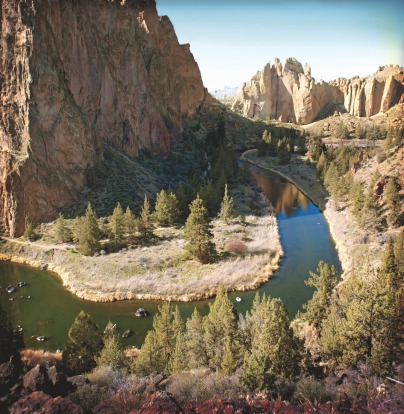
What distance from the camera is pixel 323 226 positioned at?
61.7m

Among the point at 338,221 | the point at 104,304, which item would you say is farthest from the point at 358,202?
Result: the point at 104,304

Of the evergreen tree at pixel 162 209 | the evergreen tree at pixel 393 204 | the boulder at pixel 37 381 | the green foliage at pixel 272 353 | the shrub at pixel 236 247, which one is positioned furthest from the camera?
the evergreen tree at pixel 162 209

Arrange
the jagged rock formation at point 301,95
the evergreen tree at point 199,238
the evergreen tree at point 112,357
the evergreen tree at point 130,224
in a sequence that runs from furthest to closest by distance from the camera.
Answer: the jagged rock formation at point 301,95
the evergreen tree at point 130,224
the evergreen tree at point 199,238
the evergreen tree at point 112,357

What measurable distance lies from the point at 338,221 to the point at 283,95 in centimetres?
13440

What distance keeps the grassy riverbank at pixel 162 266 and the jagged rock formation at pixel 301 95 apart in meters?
134

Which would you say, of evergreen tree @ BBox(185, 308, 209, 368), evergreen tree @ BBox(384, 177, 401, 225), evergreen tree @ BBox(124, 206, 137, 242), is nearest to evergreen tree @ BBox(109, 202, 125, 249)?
evergreen tree @ BBox(124, 206, 137, 242)

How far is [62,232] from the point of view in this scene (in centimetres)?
5169

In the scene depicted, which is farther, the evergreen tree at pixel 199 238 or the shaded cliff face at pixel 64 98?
the shaded cliff face at pixel 64 98

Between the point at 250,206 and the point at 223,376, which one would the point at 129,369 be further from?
the point at 250,206

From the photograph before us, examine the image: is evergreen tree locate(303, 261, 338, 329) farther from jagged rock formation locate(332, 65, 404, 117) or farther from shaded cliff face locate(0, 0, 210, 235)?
jagged rock formation locate(332, 65, 404, 117)

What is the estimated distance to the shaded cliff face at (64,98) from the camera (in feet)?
187

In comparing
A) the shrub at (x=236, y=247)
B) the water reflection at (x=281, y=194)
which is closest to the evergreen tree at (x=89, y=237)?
the shrub at (x=236, y=247)

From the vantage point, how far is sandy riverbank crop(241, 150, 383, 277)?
43.8 meters

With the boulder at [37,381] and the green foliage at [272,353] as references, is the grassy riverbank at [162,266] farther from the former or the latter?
the boulder at [37,381]
